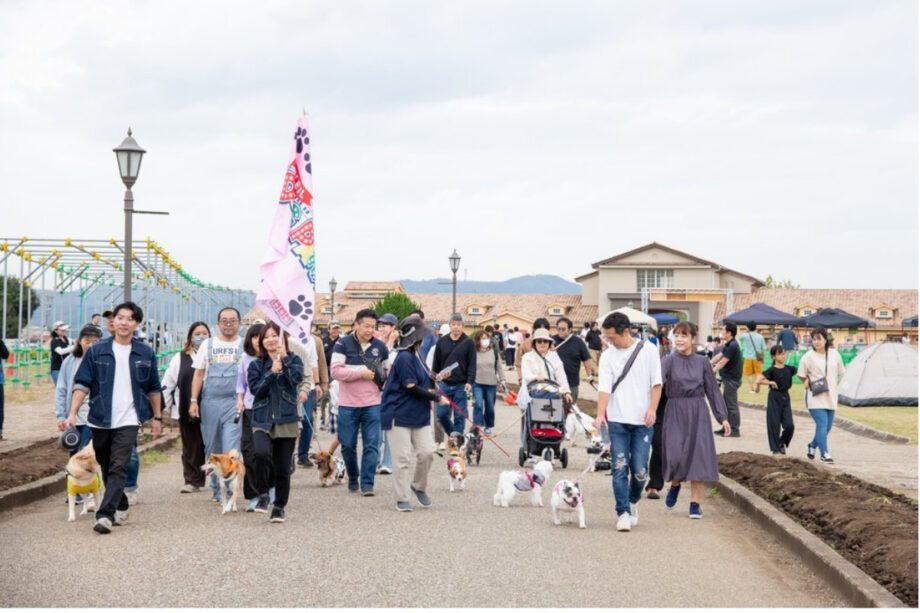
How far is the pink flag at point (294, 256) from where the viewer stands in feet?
33.8

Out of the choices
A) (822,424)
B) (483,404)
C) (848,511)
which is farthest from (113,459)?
(822,424)

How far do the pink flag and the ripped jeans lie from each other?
3076mm

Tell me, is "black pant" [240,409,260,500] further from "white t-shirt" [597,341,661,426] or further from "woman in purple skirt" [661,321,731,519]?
"woman in purple skirt" [661,321,731,519]

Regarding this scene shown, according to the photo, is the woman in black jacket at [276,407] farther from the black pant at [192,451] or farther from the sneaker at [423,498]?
the black pant at [192,451]

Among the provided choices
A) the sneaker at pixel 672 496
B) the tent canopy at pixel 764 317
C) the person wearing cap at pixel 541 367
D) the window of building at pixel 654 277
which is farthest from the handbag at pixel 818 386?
the window of building at pixel 654 277

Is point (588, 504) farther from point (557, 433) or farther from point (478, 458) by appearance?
point (478, 458)

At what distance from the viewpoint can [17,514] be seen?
946 cm

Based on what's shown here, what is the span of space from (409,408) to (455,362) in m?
3.56

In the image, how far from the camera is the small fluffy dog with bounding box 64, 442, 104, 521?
8758 mm

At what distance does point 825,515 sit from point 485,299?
3665 inches

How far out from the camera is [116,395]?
340 inches

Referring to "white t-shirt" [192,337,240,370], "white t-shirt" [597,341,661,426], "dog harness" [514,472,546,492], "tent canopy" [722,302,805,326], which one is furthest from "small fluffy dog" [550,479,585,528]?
"tent canopy" [722,302,805,326]

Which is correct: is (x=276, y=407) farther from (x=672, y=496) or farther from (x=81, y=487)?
(x=672, y=496)

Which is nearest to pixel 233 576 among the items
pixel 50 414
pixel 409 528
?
pixel 409 528
